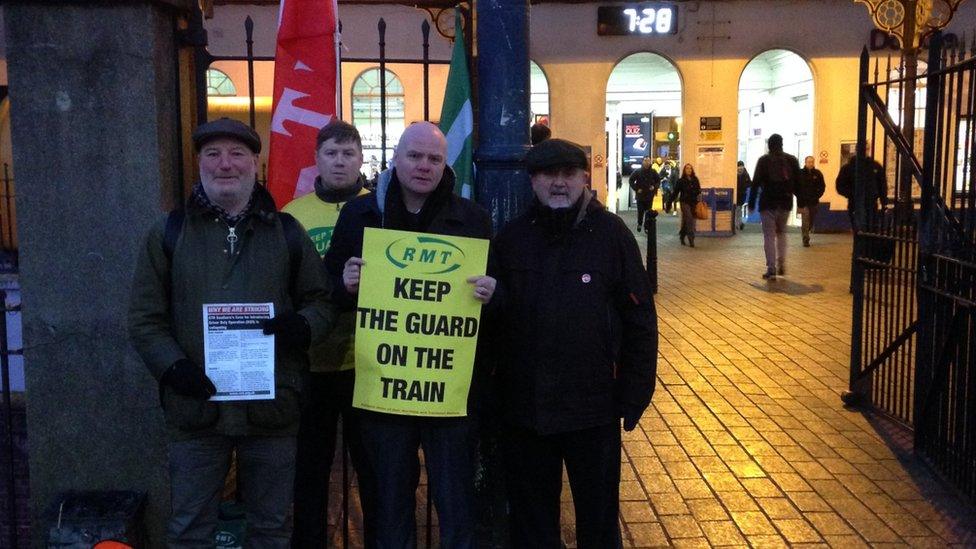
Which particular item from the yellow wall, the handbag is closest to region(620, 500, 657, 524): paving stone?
the handbag

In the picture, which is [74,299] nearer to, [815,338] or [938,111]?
[938,111]

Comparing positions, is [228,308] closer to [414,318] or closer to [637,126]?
[414,318]

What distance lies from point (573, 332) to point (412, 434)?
0.73 m

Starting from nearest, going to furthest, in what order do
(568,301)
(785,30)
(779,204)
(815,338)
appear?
1. (568,301)
2. (815,338)
3. (779,204)
4. (785,30)

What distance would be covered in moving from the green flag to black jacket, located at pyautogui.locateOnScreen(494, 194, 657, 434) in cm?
98

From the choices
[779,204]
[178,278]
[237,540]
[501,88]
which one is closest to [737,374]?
[501,88]

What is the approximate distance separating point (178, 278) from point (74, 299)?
0.97 m

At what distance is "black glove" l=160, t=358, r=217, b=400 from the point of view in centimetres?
310

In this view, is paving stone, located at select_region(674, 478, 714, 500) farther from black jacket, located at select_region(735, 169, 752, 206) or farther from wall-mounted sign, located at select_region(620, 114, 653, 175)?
wall-mounted sign, located at select_region(620, 114, 653, 175)

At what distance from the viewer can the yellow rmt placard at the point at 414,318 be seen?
3.39 metres

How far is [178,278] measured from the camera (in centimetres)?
321

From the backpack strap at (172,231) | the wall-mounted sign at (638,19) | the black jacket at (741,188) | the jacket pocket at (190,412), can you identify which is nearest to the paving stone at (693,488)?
the jacket pocket at (190,412)

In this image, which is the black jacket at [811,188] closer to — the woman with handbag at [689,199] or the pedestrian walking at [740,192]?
the woman with handbag at [689,199]

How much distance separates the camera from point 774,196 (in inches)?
532
